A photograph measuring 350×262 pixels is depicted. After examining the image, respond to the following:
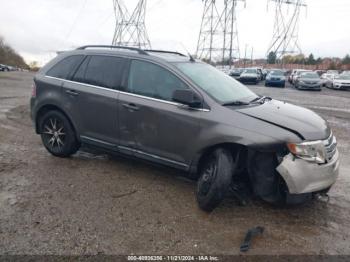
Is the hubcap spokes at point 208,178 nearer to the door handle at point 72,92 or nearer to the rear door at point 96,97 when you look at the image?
the rear door at point 96,97

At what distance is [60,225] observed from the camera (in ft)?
11.1

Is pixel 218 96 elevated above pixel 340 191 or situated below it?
above

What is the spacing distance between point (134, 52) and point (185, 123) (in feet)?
4.64

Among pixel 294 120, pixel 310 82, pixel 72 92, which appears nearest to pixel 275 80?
pixel 310 82

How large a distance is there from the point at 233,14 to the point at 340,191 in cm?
4874

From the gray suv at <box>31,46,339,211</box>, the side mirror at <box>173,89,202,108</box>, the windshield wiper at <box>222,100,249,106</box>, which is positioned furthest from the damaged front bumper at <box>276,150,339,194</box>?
the side mirror at <box>173,89,202,108</box>

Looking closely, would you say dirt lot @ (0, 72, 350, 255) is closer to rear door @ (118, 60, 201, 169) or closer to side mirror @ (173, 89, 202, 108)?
rear door @ (118, 60, 201, 169)

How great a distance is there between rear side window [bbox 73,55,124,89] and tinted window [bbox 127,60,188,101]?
24cm

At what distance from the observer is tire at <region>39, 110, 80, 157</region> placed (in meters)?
5.19

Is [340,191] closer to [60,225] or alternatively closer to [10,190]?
[60,225]

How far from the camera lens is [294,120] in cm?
382

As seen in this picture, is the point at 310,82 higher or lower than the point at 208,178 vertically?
higher

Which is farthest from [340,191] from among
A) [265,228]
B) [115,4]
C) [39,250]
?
[115,4]

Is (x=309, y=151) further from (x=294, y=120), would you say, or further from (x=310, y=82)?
(x=310, y=82)
